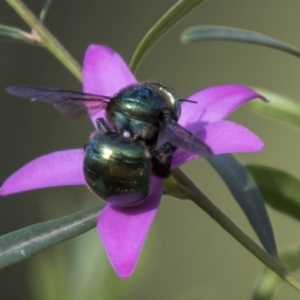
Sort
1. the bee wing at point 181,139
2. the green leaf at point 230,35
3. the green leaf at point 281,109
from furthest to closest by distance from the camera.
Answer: the green leaf at point 281,109, the green leaf at point 230,35, the bee wing at point 181,139

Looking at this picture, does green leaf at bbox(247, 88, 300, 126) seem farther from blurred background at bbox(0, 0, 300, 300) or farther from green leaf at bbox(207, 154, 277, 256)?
blurred background at bbox(0, 0, 300, 300)

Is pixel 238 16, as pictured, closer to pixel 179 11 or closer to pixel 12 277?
pixel 179 11

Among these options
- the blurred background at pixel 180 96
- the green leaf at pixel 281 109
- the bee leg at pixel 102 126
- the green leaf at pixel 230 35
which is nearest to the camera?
the bee leg at pixel 102 126

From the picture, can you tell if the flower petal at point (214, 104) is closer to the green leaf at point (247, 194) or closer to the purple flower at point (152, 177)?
the purple flower at point (152, 177)

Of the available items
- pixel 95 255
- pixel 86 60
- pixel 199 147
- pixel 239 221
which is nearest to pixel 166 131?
pixel 199 147

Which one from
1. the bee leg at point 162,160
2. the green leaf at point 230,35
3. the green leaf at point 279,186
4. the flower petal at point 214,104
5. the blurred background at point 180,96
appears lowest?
the blurred background at point 180,96

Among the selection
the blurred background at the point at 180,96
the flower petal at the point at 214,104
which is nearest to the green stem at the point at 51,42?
the flower petal at the point at 214,104
